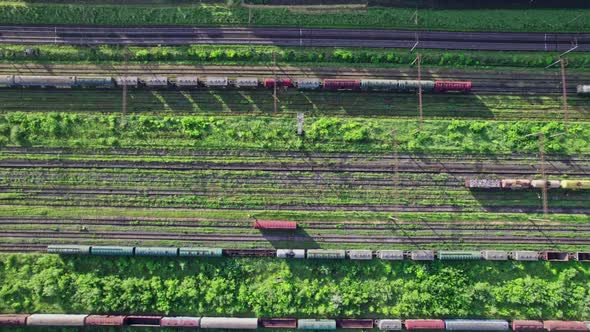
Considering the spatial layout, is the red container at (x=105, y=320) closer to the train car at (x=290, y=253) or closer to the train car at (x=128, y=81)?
the train car at (x=290, y=253)

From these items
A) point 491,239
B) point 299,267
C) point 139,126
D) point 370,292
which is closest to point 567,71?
point 491,239

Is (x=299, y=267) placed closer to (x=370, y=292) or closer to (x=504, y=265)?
(x=370, y=292)

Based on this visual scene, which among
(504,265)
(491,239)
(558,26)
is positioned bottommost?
(504,265)

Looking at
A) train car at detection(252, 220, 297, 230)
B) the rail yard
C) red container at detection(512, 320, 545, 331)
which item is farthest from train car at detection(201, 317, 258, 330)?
red container at detection(512, 320, 545, 331)

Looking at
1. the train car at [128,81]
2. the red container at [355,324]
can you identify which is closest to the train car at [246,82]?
the train car at [128,81]

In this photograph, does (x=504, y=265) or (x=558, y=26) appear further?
(x=558, y=26)

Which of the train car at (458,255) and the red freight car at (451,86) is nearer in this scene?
the train car at (458,255)
